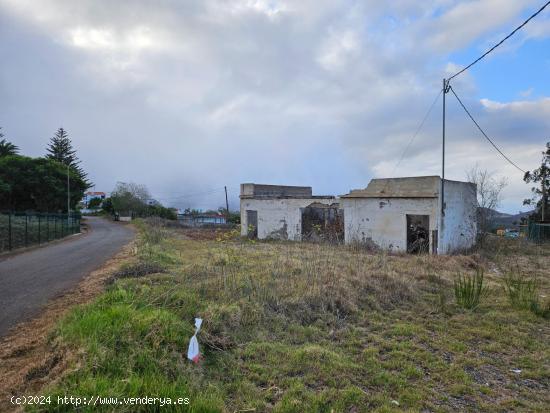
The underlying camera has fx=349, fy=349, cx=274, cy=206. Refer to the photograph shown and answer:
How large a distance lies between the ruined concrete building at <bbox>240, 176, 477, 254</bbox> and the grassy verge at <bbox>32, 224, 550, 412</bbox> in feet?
26.6

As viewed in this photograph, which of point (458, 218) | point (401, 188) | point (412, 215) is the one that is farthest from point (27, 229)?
point (458, 218)

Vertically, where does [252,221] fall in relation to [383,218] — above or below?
below

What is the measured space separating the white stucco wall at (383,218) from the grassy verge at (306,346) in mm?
8113

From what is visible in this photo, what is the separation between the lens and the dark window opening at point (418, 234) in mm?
15609

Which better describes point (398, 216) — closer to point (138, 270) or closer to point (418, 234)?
point (418, 234)

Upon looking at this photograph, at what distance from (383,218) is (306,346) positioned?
513 inches

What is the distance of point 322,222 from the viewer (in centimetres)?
2108

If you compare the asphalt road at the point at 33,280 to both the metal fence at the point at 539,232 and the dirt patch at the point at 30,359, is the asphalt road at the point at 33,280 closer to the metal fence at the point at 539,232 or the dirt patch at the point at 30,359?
the dirt patch at the point at 30,359

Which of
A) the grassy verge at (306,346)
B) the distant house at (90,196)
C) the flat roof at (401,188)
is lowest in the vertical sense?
the grassy verge at (306,346)

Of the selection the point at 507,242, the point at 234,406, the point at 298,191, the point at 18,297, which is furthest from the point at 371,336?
the point at 298,191

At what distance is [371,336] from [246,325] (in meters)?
1.81

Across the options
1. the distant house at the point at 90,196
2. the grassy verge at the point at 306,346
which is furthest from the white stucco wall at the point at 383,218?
the distant house at the point at 90,196

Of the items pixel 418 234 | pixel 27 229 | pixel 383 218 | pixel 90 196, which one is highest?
pixel 90 196


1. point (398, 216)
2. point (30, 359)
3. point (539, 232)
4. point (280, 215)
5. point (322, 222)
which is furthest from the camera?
point (280, 215)
